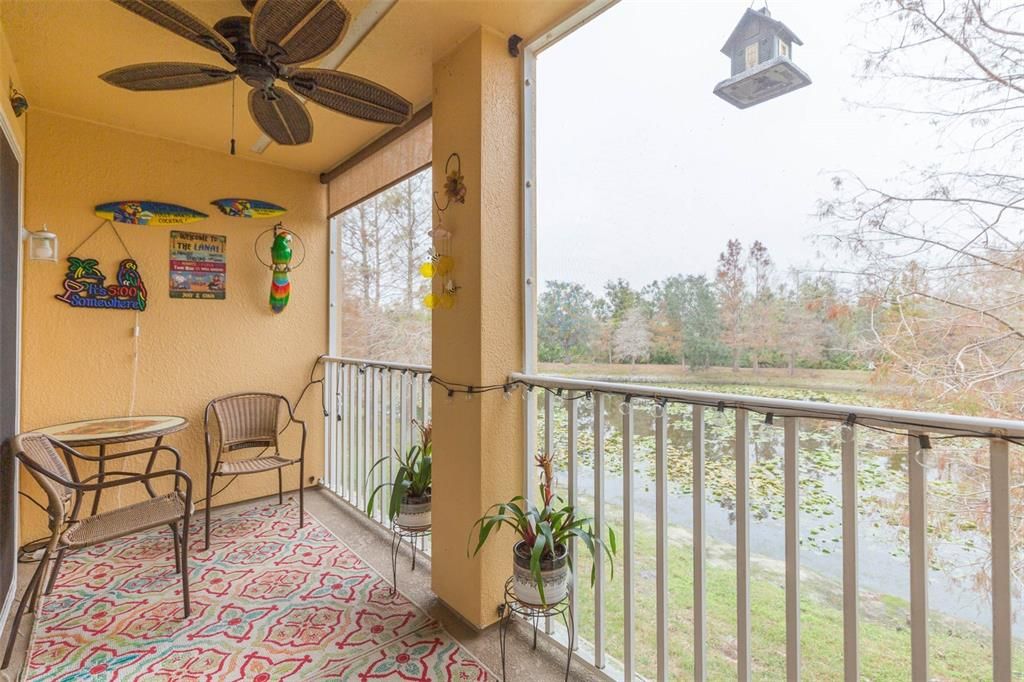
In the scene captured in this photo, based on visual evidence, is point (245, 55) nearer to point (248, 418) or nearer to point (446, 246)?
point (446, 246)

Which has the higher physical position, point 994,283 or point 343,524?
Answer: point 994,283

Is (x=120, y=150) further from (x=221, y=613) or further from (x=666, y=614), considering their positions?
(x=666, y=614)

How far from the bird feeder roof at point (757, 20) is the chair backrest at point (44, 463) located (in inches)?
117

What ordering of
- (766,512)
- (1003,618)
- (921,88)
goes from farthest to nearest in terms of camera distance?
(766,512)
(921,88)
(1003,618)

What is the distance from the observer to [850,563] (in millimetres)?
1091

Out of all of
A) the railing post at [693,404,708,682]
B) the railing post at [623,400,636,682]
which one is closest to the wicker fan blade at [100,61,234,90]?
the railing post at [623,400,636,682]

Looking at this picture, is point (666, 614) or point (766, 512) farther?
point (666, 614)

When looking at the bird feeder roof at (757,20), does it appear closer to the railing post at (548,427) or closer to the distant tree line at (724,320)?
the distant tree line at (724,320)

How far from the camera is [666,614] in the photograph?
4.73 feet

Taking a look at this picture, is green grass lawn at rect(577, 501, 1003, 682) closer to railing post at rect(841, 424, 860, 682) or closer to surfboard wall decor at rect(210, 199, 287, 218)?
railing post at rect(841, 424, 860, 682)

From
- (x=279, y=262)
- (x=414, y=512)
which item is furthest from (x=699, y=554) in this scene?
(x=279, y=262)

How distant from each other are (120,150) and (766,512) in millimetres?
3955

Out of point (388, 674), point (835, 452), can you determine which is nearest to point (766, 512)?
point (835, 452)

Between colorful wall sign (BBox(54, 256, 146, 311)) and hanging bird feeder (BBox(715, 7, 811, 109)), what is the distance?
3.45m
